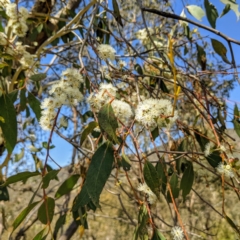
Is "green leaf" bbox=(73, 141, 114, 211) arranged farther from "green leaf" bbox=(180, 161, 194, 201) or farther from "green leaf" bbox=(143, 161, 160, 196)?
"green leaf" bbox=(180, 161, 194, 201)

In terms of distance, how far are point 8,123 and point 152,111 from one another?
0.32 m

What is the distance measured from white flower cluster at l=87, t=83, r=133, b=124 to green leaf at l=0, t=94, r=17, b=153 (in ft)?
0.59

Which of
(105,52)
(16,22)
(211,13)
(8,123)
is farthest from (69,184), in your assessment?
(211,13)

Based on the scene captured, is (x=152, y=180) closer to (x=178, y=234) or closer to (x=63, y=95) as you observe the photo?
(x=178, y=234)

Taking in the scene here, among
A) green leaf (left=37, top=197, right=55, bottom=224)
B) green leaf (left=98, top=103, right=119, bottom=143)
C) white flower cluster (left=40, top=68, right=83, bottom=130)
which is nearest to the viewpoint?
green leaf (left=98, top=103, right=119, bottom=143)

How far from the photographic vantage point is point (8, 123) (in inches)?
28.0

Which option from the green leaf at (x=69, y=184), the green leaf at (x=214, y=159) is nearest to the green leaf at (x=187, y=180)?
the green leaf at (x=214, y=159)

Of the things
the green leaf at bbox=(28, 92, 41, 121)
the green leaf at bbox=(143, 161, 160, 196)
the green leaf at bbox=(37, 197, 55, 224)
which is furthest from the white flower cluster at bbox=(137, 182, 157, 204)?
the green leaf at bbox=(28, 92, 41, 121)

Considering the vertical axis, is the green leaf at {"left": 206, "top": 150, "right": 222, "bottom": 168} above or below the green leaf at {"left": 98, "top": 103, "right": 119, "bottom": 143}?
above

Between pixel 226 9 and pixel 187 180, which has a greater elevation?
pixel 226 9

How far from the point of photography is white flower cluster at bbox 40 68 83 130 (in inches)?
25.7

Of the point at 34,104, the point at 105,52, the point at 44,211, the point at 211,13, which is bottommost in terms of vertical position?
the point at 44,211

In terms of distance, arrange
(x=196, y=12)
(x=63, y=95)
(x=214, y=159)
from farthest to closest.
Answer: (x=196, y=12), (x=214, y=159), (x=63, y=95)

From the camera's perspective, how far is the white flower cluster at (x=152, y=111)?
0.60m
